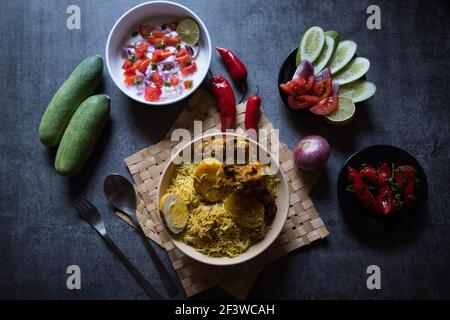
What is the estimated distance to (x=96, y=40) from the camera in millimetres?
3674

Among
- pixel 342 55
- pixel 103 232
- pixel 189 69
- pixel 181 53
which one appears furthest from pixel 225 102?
pixel 103 232

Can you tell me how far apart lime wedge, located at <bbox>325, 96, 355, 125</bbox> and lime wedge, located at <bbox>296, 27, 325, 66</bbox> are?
1.20 feet

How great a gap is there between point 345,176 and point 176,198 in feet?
3.82

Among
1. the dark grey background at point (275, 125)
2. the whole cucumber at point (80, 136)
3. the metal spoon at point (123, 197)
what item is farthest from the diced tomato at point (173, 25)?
the metal spoon at point (123, 197)

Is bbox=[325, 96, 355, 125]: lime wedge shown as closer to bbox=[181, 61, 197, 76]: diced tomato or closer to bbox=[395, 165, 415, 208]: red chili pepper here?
bbox=[395, 165, 415, 208]: red chili pepper

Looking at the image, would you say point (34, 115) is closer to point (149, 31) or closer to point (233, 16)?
point (149, 31)

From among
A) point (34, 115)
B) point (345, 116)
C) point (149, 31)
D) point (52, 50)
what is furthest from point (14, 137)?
point (345, 116)

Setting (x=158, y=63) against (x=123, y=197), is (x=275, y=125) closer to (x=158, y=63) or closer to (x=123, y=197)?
(x=158, y=63)

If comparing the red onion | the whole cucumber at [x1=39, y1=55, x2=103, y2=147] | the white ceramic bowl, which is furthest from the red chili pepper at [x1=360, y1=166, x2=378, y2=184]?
the whole cucumber at [x1=39, y1=55, x2=103, y2=147]

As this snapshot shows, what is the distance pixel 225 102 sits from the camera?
3484mm

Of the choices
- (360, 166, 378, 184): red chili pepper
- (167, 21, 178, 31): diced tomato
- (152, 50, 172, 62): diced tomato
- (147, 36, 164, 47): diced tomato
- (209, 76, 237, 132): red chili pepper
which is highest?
(167, 21, 178, 31): diced tomato

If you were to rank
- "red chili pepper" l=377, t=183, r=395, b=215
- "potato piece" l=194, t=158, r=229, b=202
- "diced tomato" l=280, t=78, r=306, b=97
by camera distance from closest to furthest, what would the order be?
"potato piece" l=194, t=158, r=229, b=202 → "red chili pepper" l=377, t=183, r=395, b=215 → "diced tomato" l=280, t=78, r=306, b=97

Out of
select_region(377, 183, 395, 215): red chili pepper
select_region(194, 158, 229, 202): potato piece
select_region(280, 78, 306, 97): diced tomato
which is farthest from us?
select_region(280, 78, 306, 97): diced tomato

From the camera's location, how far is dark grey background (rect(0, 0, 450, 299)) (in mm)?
3512
